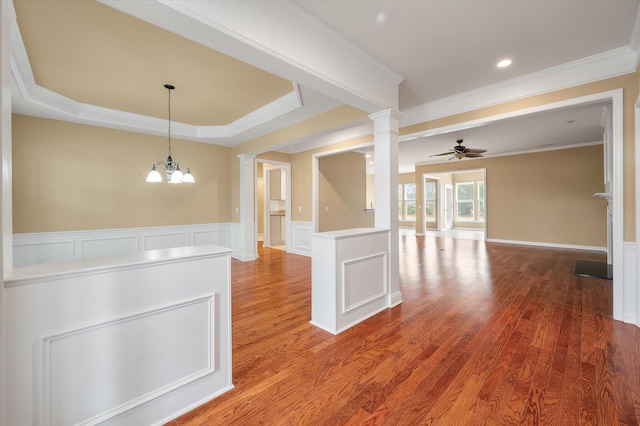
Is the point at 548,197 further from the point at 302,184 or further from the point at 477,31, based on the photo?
the point at 477,31

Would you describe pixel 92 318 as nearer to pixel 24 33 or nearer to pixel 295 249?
pixel 24 33

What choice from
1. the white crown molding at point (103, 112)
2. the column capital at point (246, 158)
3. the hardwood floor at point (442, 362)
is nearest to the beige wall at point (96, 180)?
the white crown molding at point (103, 112)

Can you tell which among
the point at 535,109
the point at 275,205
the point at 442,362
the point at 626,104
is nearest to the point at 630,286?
the point at 626,104

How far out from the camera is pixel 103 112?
4527 mm

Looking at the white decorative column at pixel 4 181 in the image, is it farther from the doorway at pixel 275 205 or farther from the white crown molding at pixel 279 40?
the doorway at pixel 275 205

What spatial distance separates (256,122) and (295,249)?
344cm

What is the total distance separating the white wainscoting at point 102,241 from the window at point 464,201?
435 inches

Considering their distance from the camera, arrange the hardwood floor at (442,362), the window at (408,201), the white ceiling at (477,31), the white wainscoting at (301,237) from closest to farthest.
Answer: the hardwood floor at (442,362), the white ceiling at (477,31), the white wainscoting at (301,237), the window at (408,201)

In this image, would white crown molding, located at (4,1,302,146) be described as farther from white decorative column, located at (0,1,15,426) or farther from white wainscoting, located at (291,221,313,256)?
white wainscoting, located at (291,221,313,256)

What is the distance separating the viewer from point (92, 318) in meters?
1.33

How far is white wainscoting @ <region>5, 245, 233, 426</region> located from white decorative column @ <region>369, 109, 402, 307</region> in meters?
2.11

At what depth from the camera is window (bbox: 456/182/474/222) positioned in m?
12.7

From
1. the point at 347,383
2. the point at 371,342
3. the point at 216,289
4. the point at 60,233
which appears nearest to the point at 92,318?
the point at 216,289

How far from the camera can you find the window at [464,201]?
12.7 metres
